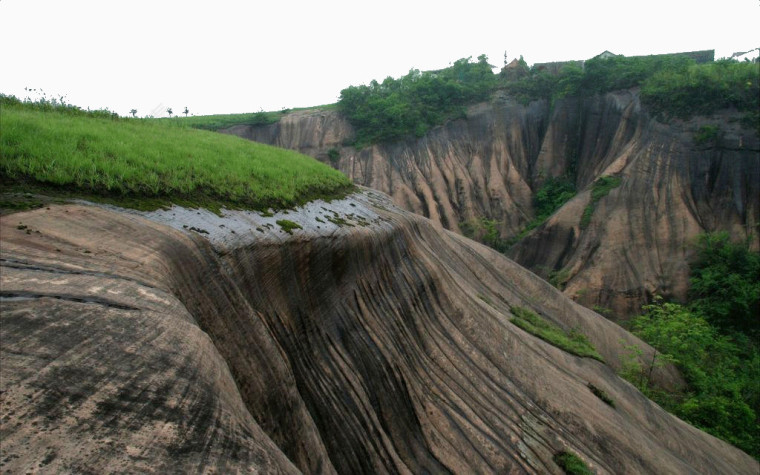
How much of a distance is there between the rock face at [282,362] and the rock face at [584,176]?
45.3 feet

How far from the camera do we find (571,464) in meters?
7.39

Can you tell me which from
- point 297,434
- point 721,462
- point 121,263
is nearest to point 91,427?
point 121,263

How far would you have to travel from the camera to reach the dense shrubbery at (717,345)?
531 inches

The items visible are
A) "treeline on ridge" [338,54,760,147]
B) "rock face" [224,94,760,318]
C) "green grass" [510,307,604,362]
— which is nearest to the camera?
"green grass" [510,307,604,362]

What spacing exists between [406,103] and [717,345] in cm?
2694

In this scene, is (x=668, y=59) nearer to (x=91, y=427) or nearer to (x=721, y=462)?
(x=721, y=462)

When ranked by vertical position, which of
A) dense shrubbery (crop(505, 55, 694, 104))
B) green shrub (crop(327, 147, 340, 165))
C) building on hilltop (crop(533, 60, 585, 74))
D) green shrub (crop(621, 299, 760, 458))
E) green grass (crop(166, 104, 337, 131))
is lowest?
green shrub (crop(621, 299, 760, 458))

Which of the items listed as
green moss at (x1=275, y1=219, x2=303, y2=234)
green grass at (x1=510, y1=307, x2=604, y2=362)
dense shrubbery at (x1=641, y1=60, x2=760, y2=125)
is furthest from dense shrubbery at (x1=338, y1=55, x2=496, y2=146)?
green moss at (x1=275, y1=219, x2=303, y2=234)

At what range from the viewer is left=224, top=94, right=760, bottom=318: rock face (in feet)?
78.4

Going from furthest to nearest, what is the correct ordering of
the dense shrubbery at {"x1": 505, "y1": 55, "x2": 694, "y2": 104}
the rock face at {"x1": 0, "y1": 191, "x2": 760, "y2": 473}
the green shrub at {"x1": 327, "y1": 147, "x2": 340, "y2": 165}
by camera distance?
the green shrub at {"x1": 327, "y1": 147, "x2": 340, "y2": 165} → the dense shrubbery at {"x1": 505, "y1": 55, "x2": 694, "y2": 104} → the rock face at {"x1": 0, "y1": 191, "x2": 760, "y2": 473}

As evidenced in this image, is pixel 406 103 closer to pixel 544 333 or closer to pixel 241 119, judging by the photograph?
pixel 241 119

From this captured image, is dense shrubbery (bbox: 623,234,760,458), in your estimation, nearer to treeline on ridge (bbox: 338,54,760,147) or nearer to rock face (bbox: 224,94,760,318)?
rock face (bbox: 224,94,760,318)

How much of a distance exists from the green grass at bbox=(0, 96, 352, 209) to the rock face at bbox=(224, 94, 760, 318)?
2063 cm

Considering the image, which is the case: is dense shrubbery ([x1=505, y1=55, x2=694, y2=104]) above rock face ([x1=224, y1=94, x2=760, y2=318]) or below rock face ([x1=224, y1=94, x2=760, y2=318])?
above
